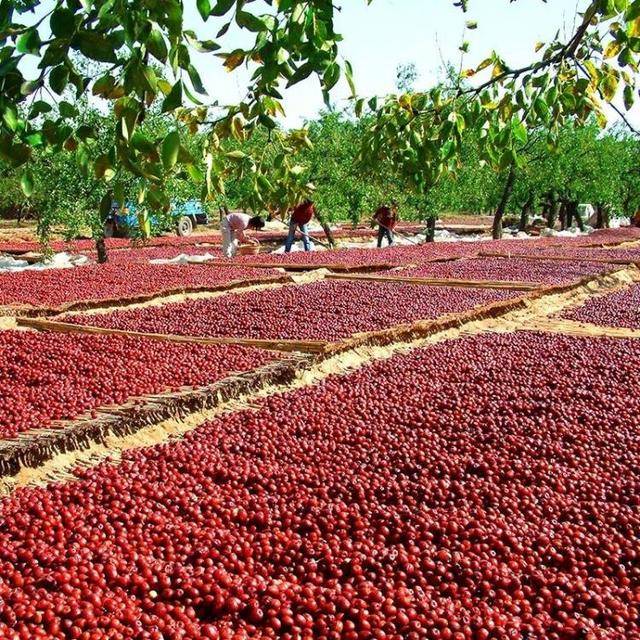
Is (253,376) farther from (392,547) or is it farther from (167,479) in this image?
(392,547)

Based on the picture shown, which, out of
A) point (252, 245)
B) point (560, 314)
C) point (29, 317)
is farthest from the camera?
point (252, 245)

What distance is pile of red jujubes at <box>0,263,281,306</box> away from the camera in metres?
8.91

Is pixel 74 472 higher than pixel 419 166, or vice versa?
pixel 419 166

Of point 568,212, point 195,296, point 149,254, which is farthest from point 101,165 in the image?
point 568,212

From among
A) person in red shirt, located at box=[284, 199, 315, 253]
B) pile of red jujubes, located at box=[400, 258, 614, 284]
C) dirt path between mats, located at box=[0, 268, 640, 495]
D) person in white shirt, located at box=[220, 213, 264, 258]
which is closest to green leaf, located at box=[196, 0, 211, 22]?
dirt path between mats, located at box=[0, 268, 640, 495]

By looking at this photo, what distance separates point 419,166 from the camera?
233 centimetres

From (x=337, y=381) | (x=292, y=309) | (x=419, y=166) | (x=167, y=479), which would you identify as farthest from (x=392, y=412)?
(x=292, y=309)

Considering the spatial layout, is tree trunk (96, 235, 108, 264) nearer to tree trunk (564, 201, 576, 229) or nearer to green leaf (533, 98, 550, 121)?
green leaf (533, 98, 550, 121)

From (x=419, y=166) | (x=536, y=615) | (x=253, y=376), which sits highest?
(x=419, y=166)

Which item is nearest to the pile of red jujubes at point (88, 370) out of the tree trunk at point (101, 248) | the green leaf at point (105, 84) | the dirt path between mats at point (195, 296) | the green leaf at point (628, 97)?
the dirt path between mats at point (195, 296)

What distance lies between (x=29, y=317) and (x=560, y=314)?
19.1 ft

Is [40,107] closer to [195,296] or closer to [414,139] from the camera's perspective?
[414,139]

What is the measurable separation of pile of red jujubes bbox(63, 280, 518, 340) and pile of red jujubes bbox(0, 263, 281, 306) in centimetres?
114

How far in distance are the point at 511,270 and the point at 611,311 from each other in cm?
375
